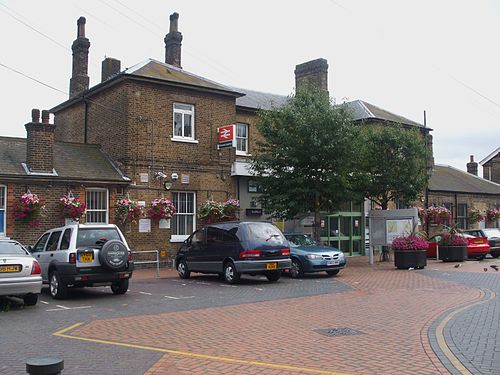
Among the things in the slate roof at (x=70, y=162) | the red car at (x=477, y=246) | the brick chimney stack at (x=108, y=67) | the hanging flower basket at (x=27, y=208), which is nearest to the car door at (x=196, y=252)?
the slate roof at (x=70, y=162)

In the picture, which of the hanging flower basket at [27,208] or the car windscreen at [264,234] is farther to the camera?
the hanging flower basket at [27,208]

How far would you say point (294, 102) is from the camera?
22281 millimetres

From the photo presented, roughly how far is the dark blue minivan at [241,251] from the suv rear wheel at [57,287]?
4.78 m

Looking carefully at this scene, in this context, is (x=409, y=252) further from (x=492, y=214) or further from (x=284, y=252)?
(x=492, y=214)

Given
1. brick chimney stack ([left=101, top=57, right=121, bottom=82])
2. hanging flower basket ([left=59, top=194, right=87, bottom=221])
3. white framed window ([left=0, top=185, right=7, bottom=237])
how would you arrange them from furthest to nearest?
brick chimney stack ([left=101, top=57, right=121, bottom=82]) < hanging flower basket ([left=59, top=194, right=87, bottom=221]) < white framed window ([left=0, top=185, right=7, bottom=237])

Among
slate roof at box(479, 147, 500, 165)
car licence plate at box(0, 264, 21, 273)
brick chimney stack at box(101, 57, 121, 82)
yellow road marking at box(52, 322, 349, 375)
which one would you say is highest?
brick chimney stack at box(101, 57, 121, 82)

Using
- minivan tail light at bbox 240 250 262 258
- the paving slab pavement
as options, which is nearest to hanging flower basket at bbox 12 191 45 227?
minivan tail light at bbox 240 250 262 258

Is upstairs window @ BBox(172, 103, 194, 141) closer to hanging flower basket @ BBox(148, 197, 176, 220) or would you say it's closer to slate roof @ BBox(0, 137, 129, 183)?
hanging flower basket @ BBox(148, 197, 176, 220)

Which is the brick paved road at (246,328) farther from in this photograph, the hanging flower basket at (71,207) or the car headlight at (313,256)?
the hanging flower basket at (71,207)

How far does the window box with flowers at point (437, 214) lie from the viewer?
32.4 m

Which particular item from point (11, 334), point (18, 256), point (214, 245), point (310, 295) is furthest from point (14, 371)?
point (214, 245)

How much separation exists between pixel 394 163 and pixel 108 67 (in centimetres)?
1395

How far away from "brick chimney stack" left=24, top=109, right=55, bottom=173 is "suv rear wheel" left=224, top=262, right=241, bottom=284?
7.98 meters

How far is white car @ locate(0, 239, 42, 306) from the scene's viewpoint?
11211 mm
